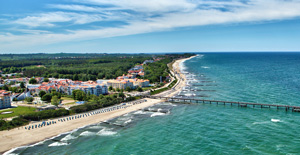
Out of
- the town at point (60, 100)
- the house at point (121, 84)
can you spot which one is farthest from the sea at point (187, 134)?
the house at point (121, 84)

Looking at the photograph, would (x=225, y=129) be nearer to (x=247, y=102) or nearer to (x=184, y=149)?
(x=184, y=149)

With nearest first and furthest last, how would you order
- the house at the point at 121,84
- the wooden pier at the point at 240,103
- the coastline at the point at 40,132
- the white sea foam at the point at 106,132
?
the coastline at the point at 40,132 < the white sea foam at the point at 106,132 < the wooden pier at the point at 240,103 < the house at the point at 121,84

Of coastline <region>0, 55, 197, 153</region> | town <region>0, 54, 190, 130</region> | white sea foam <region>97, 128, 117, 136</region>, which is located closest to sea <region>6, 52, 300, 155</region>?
white sea foam <region>97, 128, 117, 136</region>

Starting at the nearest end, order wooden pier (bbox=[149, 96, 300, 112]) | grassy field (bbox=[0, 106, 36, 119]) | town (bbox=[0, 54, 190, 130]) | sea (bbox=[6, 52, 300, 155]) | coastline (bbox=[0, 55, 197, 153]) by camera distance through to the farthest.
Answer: sea (bbox=[6, 52, 300, 155])
coastline (bbox=[0, 55, 197, 153])
town (bbox=[0, 54, 190, 130])
grassy field (bbox=[0, 106, 36, 119])
wooden pier (bbox=[149, 96, 300, 112])

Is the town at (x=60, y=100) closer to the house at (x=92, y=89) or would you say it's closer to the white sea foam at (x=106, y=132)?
the house at (x=92, y=89)

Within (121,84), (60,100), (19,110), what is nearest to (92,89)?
(60,100)

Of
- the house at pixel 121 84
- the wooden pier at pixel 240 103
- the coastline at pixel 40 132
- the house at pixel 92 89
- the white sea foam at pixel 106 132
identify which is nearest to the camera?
the coastline at pixel 40 132

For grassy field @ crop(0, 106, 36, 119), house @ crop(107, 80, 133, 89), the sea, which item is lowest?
the sea

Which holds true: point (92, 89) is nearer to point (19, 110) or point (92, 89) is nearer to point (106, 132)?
point (19, 110)

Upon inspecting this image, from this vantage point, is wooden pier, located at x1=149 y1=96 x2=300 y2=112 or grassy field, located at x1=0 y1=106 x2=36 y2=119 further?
wooden pier, located at x1=149 y1=96 x2=300 y2=112

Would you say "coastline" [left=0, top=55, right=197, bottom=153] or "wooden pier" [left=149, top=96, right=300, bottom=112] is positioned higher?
"wooden pier" [left=149, top=96, right=300, bottom=112]

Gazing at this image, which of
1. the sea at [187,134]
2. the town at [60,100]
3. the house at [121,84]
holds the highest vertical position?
the house at [121,84]

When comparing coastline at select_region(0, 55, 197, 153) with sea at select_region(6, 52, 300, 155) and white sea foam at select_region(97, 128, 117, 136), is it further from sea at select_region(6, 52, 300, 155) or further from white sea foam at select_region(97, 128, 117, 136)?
white sea foam at select_region(97, 128, 117, 136)
